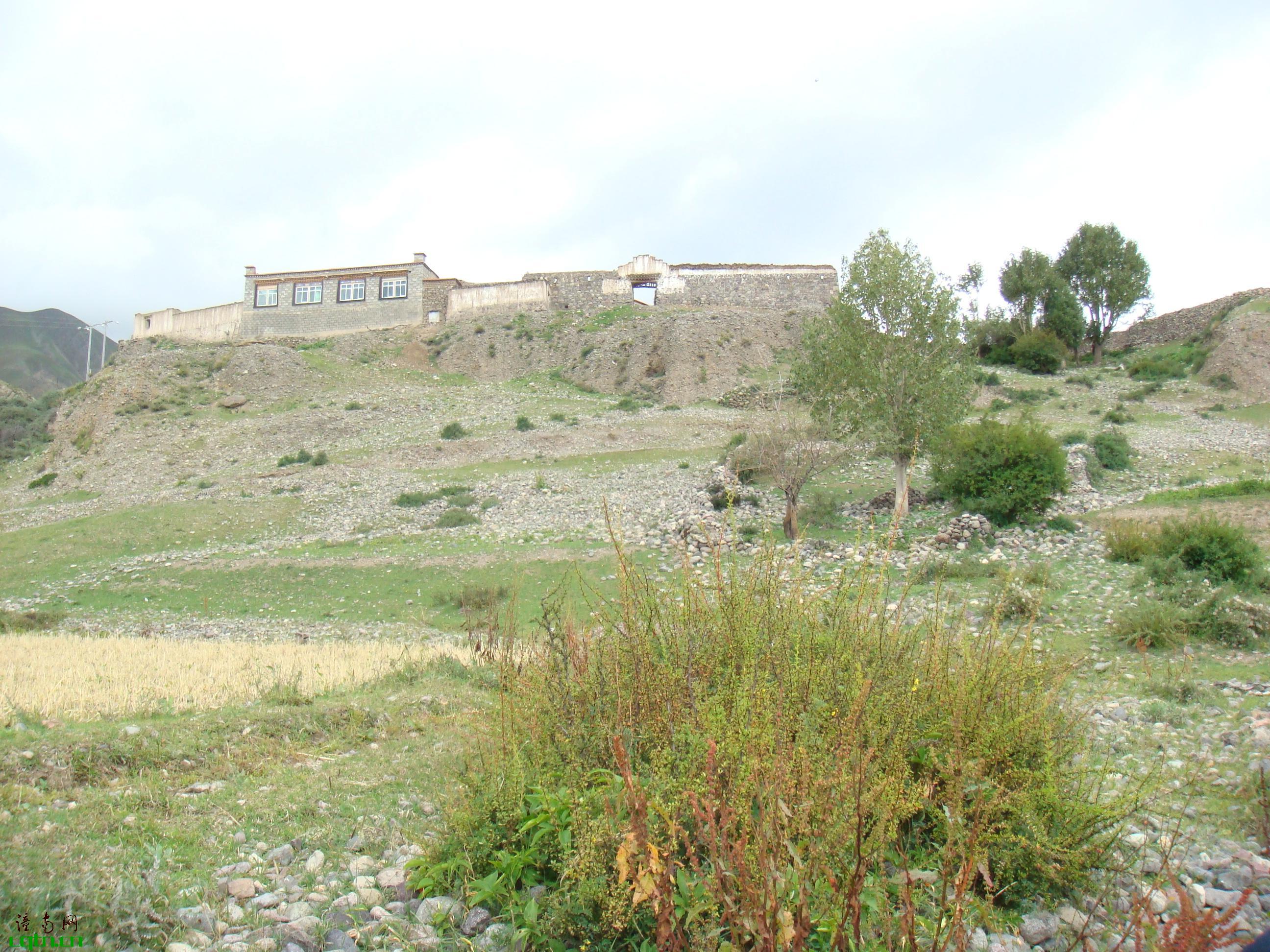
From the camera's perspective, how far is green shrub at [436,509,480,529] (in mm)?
24062

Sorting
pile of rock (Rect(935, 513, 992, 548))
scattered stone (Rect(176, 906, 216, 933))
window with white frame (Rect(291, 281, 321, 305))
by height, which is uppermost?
window with white frame (Rect(291, 281, 321, 305))

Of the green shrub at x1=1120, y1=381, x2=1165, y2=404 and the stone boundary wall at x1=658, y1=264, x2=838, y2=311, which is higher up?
the stone boundary wall at x1=658, y1=264, x2=838, y2=311

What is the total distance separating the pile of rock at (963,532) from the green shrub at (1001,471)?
64 cm

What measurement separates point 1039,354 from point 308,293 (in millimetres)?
45210

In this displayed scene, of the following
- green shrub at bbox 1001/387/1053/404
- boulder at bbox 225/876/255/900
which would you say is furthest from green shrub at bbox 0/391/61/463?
boulder at bbox 225/876/255/900

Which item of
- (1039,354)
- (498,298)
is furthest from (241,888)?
(498,298)

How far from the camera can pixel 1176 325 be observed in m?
51.8

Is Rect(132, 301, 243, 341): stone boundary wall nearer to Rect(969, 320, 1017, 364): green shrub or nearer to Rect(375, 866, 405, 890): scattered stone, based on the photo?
Rect(969, 320, 1017, 364): green shrub

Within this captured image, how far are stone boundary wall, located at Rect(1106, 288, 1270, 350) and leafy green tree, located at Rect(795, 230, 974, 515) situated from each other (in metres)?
34.8

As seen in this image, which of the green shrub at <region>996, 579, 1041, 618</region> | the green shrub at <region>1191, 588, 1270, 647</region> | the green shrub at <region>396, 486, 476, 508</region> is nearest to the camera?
the green shrub at <region>1191, 588, 1270, 647</region>

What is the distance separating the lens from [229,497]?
29.1 metres

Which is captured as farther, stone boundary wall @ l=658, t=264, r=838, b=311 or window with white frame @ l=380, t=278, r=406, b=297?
window with white frame @ l=380, t=278, r=406, b=297

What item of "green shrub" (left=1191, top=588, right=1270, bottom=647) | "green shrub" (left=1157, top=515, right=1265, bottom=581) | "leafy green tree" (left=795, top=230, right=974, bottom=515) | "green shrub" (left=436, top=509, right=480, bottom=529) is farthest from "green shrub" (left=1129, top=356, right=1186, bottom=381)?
"green shrub" (left=1191, top=588, right=1270, bottom=647)

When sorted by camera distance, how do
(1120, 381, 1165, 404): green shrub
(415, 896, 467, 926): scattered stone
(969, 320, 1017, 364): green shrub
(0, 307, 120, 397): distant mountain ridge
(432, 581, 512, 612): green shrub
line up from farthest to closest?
(0, 307, 120, 397): distant mountain ridge → (969, 320, 1017, 364): green shrub → (1120, 381, 1165, 404): green shrub → (432, 581, 512, 612): green shrub → (415, 896, 467, 926): scattered stone
